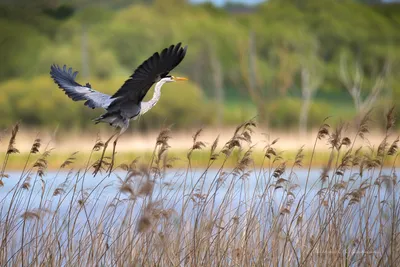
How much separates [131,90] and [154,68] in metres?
0.66

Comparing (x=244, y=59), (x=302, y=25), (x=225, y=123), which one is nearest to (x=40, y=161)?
(x=225, y=123)

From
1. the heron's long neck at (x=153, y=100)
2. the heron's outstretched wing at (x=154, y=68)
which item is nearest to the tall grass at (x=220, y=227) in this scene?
the heron's outstretched wing at (x=154, y=68)

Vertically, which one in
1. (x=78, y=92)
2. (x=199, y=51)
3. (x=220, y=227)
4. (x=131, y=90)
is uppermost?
(x=199, y=51)

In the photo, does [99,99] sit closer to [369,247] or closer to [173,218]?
[173,218]

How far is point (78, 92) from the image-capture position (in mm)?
8516

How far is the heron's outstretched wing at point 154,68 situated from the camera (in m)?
7.17

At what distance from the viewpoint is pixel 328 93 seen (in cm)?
4162

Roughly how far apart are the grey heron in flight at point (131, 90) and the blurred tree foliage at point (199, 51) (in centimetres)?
2528

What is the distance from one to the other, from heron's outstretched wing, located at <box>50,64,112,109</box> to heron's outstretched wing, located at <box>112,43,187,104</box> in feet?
1.58

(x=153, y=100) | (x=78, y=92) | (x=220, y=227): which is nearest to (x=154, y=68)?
(x=153, y=100)

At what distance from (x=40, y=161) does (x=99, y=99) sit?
2.92m

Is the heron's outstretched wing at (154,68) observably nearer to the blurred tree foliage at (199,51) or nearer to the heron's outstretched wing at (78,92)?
the heron's outstretched wing at (78,92)

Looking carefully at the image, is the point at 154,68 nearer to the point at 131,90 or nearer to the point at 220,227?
the point at 131,90

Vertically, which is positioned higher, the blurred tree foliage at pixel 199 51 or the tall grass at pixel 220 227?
the blurred tree foliage at pixel 199 51
